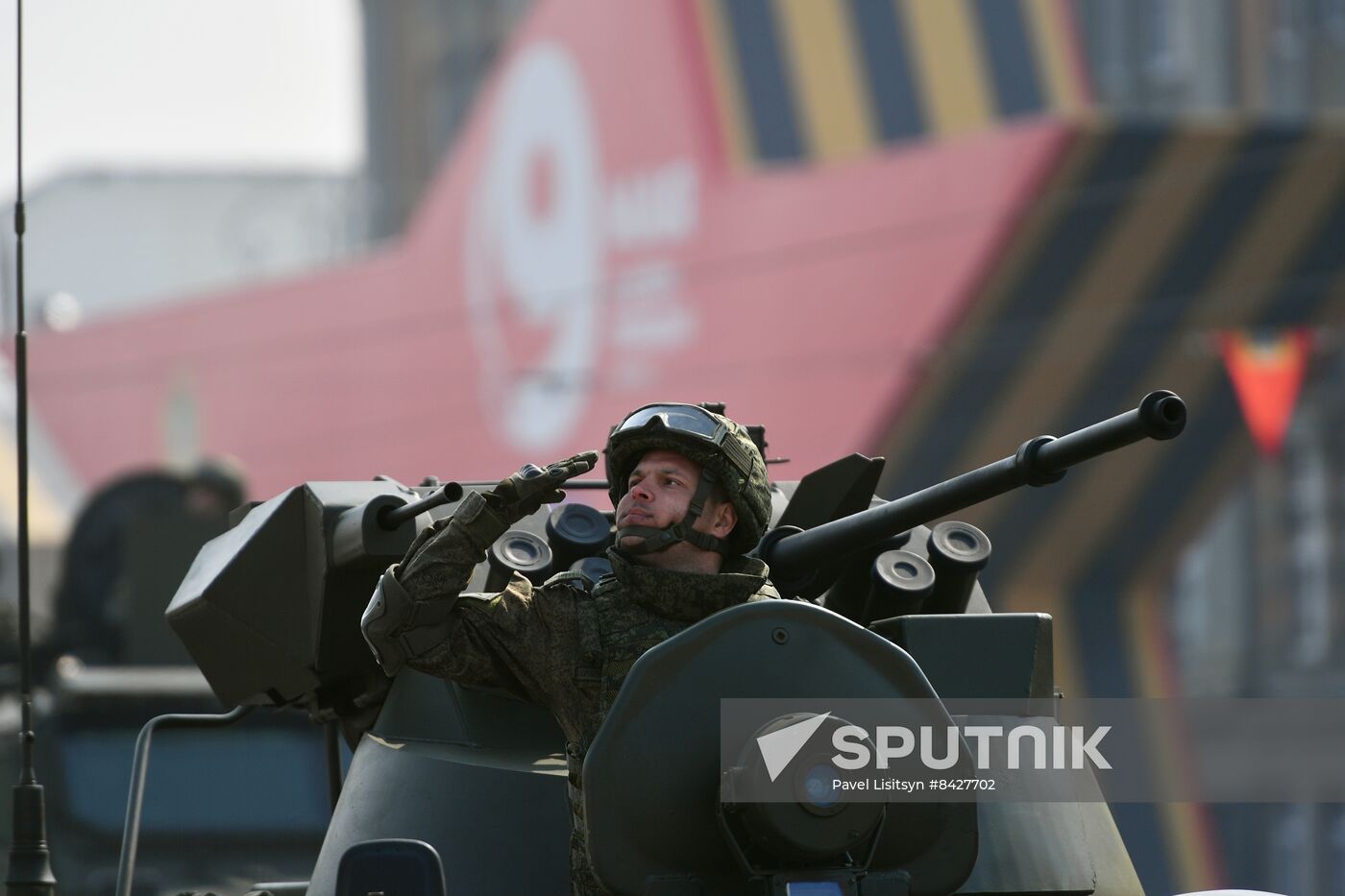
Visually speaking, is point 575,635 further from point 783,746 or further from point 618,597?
point 783,746

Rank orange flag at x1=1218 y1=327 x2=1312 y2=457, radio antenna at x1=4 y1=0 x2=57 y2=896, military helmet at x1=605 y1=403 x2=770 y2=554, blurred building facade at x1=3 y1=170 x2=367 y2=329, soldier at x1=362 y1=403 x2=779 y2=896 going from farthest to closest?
1. blurred building facade at x1=3 y1=170 x2=367 y2=329
2. orange flag at x1=1218 y1=327 x2=1312 y2=457
3. radio antenna at x1=4 y1=0 x2=57 y2=896
4. military helmet at x1=605 y1=403 x2=770 y2=554
5. soldier at x1=362 y1=403 x2=779 y2=896

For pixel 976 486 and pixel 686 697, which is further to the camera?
pixel 976 486

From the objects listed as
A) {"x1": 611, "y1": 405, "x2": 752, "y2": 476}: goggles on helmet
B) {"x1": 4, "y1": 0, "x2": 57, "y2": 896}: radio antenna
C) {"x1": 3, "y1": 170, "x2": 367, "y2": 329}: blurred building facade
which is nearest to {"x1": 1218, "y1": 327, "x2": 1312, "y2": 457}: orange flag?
{"x1": 4, "y1": 0, "x2": 57, "y2": 896}: radio antenna

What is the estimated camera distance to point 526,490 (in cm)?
431

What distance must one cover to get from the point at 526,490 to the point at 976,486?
96cm

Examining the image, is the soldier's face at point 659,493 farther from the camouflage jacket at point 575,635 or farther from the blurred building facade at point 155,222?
the blurred building facade at point 155,222

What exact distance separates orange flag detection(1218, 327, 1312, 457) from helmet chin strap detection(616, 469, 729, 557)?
37.7ft

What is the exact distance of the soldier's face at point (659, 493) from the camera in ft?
14.8

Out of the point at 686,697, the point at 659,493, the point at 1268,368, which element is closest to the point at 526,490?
the point at 659,493

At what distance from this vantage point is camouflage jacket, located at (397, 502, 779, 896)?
14.6 ft

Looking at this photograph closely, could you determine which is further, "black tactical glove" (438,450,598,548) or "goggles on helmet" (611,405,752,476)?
"goggles on helmet" (611,405,752,476)

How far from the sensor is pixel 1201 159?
17.0 m

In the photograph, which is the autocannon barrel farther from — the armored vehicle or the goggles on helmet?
the goggles on helmet

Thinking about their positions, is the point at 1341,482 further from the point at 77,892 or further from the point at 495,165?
the point at 77,892
